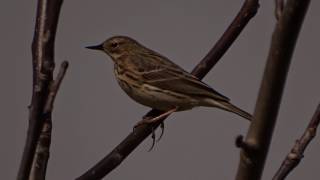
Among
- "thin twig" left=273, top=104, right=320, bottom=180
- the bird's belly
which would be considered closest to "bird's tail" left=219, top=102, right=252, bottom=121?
the bird's belly

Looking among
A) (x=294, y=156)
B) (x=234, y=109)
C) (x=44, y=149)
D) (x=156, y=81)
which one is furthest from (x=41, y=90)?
(x=156, y=81)

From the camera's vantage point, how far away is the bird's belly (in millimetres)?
7484

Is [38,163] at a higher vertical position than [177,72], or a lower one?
lower

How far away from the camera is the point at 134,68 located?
846 centimetres

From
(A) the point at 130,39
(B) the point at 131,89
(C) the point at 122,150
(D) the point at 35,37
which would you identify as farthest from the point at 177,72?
(D) the point at 35,37

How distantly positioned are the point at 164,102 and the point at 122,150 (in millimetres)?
3200

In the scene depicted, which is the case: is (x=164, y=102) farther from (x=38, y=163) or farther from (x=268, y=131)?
(x=268, y=131)

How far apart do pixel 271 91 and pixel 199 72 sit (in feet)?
11.5

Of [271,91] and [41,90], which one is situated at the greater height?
[271,91]

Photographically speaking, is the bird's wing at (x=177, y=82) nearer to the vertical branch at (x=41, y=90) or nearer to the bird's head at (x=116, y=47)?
the bird's head at (x=116, y=47)

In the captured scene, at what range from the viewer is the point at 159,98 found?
761 cm

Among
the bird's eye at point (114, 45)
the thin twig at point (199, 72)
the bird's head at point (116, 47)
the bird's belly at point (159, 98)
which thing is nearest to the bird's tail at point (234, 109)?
the bird's belly at point (159, 98)

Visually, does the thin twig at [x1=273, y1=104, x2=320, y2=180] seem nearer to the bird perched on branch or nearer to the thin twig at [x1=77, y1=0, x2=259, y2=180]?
the thin twig at [x1=77, y1=0, x2=259, y2=180]

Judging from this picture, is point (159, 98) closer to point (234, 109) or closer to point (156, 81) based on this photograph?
point (156, 81)
